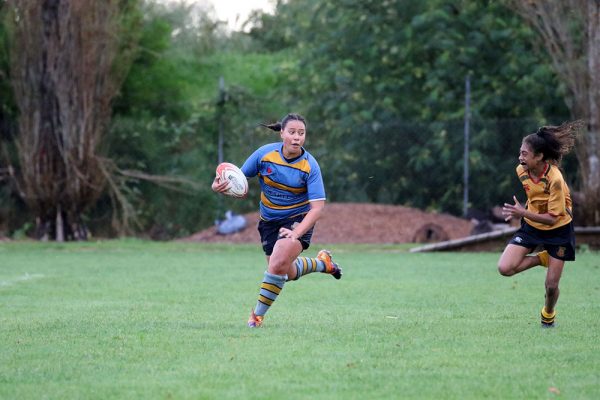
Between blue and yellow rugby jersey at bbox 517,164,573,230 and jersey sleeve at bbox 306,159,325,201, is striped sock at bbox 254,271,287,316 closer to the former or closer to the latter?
jersey sleeve at bbox 306,159,325,201

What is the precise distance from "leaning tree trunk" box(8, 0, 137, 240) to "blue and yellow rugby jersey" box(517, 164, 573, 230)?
47.0 feet

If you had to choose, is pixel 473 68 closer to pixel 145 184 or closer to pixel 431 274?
pixel 145 184

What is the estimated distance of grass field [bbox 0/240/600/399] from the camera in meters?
6.37

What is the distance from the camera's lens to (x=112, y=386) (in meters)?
6.35

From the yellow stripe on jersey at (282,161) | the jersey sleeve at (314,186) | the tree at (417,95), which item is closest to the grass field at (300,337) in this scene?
the jersey sleeve at (314,186)

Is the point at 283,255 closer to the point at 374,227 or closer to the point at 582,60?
the point at 582,60

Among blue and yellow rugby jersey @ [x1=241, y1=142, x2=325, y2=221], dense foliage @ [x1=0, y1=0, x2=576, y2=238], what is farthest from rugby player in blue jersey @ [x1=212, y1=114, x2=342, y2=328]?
dense foliage @ [x1=0, y1=0, x2=576, y2=238]

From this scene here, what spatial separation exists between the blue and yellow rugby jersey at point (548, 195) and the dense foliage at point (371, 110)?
13.7m

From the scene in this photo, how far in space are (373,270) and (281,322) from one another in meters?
6.61

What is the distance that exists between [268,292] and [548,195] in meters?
2.46

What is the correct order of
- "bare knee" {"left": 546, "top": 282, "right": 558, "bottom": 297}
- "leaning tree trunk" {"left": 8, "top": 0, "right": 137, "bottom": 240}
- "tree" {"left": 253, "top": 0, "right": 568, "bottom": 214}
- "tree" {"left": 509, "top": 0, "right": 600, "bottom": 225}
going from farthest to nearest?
"tree" {"left": 253, "top": 0, "right": 568, "bottom": 214}
"leaning tree trunk" {"left": 8, "top": 0, "right": 137, "bottom": 240}
"tree" {"left": 509, "top": 0, "right": 600, "bottom": 225}
"bare knee" {"left": 546, "top": 282, "right": 558, "bottom": 297}

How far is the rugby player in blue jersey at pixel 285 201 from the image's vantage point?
29.9 ft

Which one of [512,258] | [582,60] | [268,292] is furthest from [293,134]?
[582,60]

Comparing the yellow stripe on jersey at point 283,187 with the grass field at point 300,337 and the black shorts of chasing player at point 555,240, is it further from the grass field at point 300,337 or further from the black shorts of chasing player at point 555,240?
the black shorts of chasing player at point 555,240
